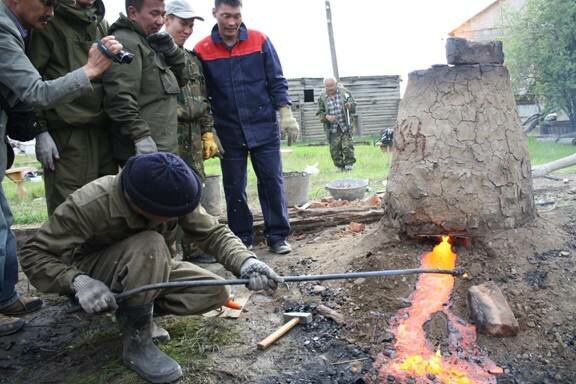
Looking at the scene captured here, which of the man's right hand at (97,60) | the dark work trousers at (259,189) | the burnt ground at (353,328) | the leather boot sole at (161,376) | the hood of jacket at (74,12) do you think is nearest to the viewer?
the leather boot sole at (161,376)

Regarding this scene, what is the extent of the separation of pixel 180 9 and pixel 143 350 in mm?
2470

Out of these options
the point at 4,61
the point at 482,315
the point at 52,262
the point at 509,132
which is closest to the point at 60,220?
the point at 52,262

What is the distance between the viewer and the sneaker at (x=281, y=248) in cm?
420

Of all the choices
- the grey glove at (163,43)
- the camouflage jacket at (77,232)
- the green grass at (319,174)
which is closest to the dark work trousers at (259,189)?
the grey glove at (163,43)

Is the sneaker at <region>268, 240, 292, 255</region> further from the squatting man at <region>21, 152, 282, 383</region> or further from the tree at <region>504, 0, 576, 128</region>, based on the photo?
the tree at <region>504, 0, 576, 128</region>

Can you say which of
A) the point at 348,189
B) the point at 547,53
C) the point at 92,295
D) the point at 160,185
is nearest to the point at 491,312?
the point at 160,185

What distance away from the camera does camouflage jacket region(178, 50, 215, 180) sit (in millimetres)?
3637

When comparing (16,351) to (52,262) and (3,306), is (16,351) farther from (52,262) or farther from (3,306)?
(52,262)

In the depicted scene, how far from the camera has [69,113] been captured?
2893 mm

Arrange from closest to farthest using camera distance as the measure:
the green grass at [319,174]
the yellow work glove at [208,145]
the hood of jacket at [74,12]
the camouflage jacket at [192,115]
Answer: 1. the hood of jacket at [74,12]
2. the camouflage jacket at [192,115]
3. the yellow work glove at [208,145]
4. the green grass at [319,174]

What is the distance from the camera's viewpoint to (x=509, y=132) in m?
3.14

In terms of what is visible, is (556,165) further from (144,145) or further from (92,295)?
(92,295)

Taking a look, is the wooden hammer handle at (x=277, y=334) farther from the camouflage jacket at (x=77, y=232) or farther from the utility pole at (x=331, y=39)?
the utility pole at (x=331, y=39)

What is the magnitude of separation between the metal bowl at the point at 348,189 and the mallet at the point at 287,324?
11.3 feet
